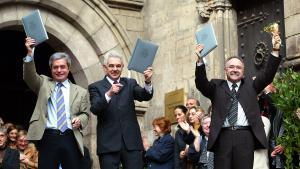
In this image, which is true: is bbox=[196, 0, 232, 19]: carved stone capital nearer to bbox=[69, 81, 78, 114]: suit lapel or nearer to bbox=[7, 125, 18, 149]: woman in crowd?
bbox=[7, 125, 18, 149]: woman in crowd

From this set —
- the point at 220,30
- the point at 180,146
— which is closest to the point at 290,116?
the point at 180,146

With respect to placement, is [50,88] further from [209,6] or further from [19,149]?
[209,6]

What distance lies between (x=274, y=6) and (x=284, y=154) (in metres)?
3.20

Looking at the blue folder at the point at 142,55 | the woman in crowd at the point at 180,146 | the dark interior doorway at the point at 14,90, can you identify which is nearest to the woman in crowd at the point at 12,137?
the woman in crowd at the point at 180,146

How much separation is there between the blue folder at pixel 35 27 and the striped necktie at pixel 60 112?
1.78 ft

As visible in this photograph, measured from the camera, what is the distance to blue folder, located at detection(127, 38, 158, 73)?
7582 mm

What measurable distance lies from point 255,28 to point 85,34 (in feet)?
10.2

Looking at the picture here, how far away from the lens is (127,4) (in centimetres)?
1275

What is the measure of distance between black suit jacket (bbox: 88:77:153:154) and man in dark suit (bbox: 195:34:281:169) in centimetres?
85

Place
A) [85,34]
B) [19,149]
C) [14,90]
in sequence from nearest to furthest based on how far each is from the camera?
[19,149] → [85,34] → [14,90]

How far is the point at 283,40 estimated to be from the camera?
10.2 m

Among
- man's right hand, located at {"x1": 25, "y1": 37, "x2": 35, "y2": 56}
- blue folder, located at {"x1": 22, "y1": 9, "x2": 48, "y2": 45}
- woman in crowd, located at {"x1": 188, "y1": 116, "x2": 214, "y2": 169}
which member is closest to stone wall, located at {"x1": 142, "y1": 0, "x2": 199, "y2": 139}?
woman in crowd, located at {"x1": 188, "y1": 116, "x2": 214, "y2": 169}

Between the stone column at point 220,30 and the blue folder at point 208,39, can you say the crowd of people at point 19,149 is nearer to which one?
the stone column at point 220,30

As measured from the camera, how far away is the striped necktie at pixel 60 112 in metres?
7.11
